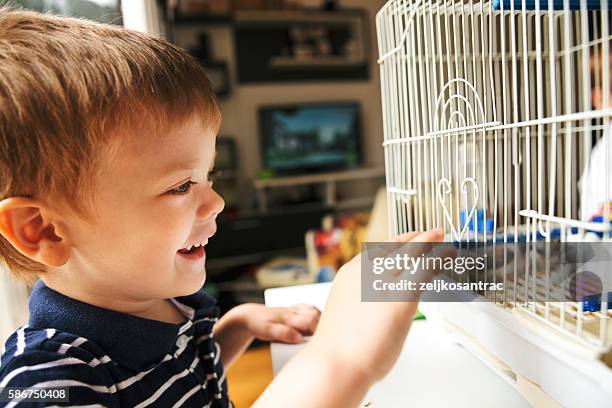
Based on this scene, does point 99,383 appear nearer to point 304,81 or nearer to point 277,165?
point 277,165

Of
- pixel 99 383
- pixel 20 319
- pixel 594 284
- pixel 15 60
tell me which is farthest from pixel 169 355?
pixel 20 319

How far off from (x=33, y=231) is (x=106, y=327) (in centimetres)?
13

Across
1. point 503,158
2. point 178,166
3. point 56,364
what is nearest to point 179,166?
point 178,166

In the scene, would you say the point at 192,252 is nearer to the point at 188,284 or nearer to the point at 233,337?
the point at 188,284

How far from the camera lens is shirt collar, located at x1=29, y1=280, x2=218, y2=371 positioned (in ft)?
1.49

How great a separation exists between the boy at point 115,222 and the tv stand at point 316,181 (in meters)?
2.24

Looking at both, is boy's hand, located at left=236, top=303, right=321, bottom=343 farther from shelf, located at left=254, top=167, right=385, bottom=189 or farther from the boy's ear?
shelf, located at left=254, top=167, right=385, bottom=189

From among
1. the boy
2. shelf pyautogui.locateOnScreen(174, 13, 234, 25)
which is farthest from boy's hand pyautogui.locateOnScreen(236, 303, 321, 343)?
shelf pyautogui.locateOnScreen(174, 13, 234, 25)

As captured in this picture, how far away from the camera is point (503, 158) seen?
0.45m

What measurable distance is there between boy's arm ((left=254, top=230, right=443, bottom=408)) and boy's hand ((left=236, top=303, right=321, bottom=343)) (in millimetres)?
214

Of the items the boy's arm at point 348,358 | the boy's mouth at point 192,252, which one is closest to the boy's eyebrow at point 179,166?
the boy's mouth at point 192,252

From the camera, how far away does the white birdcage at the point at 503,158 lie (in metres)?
0.33

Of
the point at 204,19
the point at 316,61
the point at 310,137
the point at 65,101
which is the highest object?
the point at 204,19

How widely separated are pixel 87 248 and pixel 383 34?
0.47 meters
